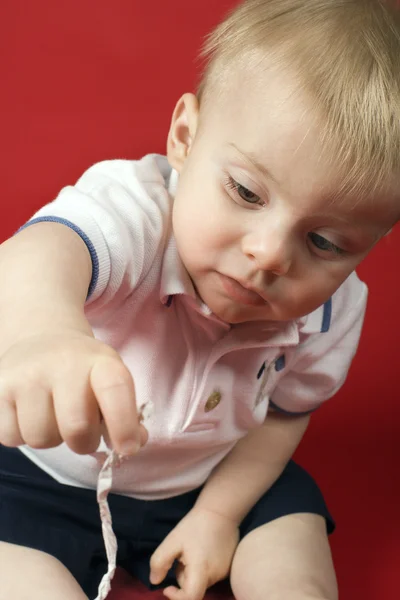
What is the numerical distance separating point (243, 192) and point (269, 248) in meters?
0.05

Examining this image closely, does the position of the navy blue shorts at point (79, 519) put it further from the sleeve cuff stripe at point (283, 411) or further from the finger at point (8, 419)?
the finger at point (8, 419)

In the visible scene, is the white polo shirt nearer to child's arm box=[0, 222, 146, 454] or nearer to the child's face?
the child's face

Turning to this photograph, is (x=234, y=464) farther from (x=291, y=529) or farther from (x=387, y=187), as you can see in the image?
(x=387, y=187)

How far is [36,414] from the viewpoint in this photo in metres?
0.44

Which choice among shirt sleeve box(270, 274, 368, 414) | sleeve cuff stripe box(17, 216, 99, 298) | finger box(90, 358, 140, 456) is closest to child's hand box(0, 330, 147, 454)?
A: finger box(90, 358, 140, 456)

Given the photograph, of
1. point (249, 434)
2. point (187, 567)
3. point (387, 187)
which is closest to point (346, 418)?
point (249, 434)

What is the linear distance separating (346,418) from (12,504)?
0.42 meters

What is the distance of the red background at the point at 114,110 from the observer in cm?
110

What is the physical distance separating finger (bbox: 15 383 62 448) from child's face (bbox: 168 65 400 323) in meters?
0.23

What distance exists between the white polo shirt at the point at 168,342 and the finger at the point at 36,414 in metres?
0.19

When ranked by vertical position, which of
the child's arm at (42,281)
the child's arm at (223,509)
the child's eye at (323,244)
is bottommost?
the child's arm at (223,509)

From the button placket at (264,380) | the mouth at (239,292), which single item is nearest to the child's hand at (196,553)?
the button placket at (264,380)

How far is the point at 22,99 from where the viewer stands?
126 centimetres

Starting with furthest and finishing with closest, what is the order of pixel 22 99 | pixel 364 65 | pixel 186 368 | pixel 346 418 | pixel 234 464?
pixel 22 99 → pixel 346 418 → pixel 234 464 → pixel 186 368 → pixel 364 65
